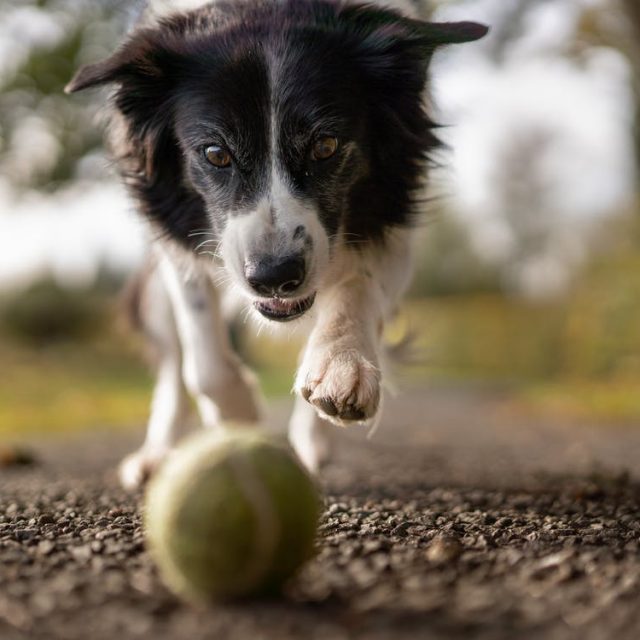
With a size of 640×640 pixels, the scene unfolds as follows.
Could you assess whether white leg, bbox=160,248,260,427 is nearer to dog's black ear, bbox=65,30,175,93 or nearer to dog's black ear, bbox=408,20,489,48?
dog's black ear, bbox=65,30,175,93

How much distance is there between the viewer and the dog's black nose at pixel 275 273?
3139mm

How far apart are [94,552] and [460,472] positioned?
3018 mm

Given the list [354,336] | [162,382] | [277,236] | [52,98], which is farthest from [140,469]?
[52,98]

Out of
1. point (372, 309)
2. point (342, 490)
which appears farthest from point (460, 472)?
point (372, 309)

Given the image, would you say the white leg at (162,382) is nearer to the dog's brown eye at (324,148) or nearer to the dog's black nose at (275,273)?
the dog's black nose at (275,273)

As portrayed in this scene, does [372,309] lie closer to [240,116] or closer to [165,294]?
[240,116]

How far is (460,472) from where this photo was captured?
512cm

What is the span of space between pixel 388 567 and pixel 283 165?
64.8 inches

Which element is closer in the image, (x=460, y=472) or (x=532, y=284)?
(x=460, y=472)

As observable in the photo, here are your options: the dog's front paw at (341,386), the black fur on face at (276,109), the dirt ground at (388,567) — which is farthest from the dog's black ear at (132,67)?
the dirt ground at (388,567)

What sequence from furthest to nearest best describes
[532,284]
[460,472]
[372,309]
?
[532,284] → [460,472] → [372,309]

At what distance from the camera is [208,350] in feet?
13.7

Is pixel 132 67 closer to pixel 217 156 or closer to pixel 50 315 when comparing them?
pixel 217 156

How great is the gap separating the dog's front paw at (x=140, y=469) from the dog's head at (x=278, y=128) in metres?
1.37
